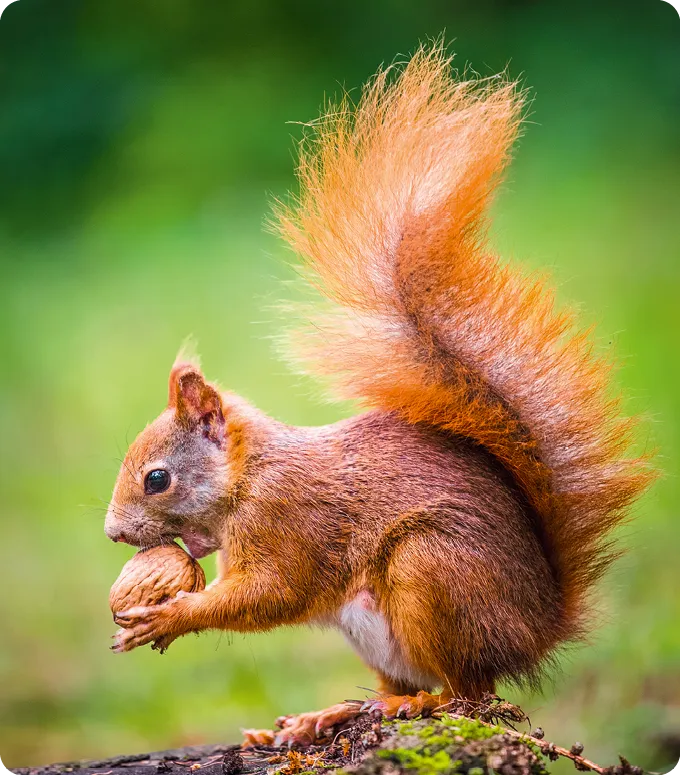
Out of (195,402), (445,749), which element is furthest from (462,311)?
(445,749)

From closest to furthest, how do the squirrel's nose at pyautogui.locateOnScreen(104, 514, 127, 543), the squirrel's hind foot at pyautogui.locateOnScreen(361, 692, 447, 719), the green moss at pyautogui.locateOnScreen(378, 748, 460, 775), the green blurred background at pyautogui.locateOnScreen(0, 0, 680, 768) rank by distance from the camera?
1. the green moss at pyautogui.locateOnScreen(378, 748, 460, 775)
2. the squirrel's hind foot at pyautogui.locateOnScreen(361, 692, 447, 719)
3. the squirrel's nose at pyautogui.locateOnScreen(104, 514, 127, 543)
4. the green blurred background at pyautogui.locateOnScreen(0, 0, 680, 768)

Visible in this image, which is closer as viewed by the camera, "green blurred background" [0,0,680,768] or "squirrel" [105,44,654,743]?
"squirrel" [105,44,654,743]

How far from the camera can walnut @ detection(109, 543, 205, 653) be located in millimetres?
1674

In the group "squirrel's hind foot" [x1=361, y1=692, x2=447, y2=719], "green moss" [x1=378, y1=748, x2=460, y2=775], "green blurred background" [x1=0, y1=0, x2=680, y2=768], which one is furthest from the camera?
"green blurred background" [x1=0, y1=0, x2=680, y2=768]

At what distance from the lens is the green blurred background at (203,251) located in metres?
2.99

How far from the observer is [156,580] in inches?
66.6

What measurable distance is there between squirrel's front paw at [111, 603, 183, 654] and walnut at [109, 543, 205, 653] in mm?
20

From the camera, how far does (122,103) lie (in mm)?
3291

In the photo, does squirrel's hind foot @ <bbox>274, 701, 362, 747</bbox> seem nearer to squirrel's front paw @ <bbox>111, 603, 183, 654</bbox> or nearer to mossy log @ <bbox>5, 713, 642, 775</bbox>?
mossy log @ <bbox>5, 713, 642, 775</bbox>

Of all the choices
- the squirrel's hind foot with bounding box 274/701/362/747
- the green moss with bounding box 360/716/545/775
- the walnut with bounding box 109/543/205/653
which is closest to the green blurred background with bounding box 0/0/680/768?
the squirrel's hind foot with bounding box 274/701/362/747

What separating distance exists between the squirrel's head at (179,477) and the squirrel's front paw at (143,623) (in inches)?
6.2

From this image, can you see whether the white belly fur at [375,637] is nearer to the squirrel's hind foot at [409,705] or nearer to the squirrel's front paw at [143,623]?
the squirrel's hind foot at [409,705]

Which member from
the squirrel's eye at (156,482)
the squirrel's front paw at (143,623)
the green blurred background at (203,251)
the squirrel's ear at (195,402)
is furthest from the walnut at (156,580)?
the green blurred background at (203,251)

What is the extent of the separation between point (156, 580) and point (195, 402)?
381 mm
